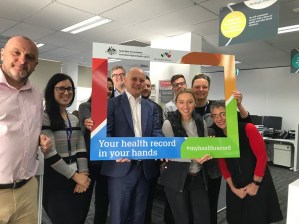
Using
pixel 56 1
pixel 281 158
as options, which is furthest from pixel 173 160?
pixel 281 158

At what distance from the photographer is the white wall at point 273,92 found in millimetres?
8008

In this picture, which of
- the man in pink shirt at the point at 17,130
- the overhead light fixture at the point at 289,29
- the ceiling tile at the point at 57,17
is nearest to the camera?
the man in pink shirt at the point at 17,130

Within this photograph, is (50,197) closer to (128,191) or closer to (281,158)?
(128,191)

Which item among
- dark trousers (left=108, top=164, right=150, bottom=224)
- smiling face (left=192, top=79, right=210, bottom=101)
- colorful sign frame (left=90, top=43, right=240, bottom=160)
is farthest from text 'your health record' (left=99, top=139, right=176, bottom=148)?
smiling face (left=192, top=79, right=210, bottom=101)

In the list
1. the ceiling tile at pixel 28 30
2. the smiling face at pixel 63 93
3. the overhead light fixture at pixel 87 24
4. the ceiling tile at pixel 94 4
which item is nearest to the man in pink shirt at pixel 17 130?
the smiling face at pixel 63 93

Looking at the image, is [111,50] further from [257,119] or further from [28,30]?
[257,119]

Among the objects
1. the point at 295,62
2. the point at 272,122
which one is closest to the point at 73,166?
the point at 295,62

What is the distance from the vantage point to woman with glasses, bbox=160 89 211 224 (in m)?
1.96

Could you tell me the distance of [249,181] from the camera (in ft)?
6.53

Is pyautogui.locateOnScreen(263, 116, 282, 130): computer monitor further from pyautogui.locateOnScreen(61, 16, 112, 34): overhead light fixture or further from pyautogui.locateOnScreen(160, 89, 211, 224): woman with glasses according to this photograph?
pyautogui.locateOnScreen(160, 89, 211, 224): woman with glasses

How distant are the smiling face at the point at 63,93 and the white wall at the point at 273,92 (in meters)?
6.22

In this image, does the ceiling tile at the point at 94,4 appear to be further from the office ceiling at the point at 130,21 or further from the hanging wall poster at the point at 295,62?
the hanging wall poster at the point at 295,62

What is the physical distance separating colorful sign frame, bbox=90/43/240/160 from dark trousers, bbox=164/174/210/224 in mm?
310

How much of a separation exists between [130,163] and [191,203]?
2.01ft
